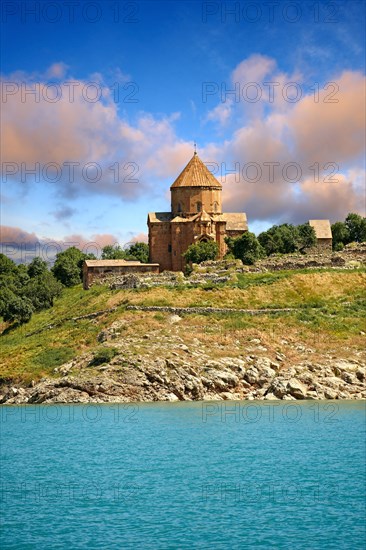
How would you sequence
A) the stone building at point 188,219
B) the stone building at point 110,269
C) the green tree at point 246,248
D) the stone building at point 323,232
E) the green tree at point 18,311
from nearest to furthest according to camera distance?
the green tree at point 18,311, the stone building at point 110,269, the green tree at point 246,248, the stone building at point 188,219, the stone building at point 323,232

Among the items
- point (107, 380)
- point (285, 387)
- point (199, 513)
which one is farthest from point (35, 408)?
point (199, 513)

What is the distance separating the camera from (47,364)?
190 ft

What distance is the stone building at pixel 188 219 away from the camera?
8806 centimetres

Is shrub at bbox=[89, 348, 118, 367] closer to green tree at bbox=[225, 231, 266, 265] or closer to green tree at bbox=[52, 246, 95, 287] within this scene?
green tree at bbox=[225, 231, 266, 265]

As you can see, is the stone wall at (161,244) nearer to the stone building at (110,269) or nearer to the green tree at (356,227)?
the stone building at (110,269)

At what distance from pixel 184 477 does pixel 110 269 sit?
5402cm

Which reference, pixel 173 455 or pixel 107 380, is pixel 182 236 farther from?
pixel 173 455

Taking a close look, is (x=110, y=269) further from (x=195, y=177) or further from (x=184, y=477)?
(x=184, y=477)

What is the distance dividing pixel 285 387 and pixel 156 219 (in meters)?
42.0

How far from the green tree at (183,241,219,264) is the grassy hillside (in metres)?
10.5

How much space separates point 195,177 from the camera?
91312mm

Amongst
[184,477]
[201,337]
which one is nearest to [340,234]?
[201,337]

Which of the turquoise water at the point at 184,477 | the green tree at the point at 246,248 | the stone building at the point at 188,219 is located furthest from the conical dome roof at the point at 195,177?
the turquoise water at the point at 184,477

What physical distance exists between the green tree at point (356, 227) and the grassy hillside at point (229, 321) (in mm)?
36982
